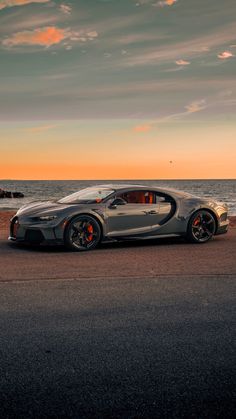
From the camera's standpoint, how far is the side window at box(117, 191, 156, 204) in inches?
447

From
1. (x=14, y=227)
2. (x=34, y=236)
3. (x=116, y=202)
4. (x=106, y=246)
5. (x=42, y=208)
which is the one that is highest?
(x=116, y=202)

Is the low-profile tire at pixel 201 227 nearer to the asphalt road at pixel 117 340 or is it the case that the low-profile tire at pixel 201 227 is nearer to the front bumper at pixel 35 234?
the asphalt road at pixel 117 340

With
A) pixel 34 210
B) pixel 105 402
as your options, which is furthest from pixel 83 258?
pixel 105 402

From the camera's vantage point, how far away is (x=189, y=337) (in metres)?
4.90

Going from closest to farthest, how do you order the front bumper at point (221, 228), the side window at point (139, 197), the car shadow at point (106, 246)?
the car shadow at point (106, 246) → the side window at point (139, 197) → the front bumper at point (221, 228)

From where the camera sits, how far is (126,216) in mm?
11109

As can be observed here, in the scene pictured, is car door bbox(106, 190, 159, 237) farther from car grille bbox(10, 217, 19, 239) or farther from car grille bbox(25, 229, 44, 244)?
car grille bbox(10, 217, 19, 239)

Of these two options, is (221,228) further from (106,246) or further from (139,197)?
(106,246)

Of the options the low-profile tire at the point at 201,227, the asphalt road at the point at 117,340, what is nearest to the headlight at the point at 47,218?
the asphalt road at the point at 117,340

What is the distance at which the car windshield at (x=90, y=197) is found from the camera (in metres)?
11.1

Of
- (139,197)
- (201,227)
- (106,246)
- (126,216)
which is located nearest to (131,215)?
(126,216)

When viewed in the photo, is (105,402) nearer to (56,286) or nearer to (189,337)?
(189,337)

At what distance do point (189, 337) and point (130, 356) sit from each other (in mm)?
775

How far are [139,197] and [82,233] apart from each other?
63.3 inches
